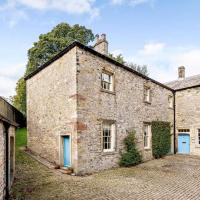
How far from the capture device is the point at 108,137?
13.9 metres

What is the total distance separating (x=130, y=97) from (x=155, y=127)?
14.1 feet

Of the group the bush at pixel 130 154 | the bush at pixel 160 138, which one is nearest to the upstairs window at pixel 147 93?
the bush at pixel 160 138

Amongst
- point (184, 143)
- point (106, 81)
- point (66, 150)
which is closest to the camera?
point (66, 150)

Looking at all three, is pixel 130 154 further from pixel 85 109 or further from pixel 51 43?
pixel 51 43

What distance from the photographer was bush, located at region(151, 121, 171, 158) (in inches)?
714

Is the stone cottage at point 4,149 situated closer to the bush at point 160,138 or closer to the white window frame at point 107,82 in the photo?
the white window frame at point 107,82

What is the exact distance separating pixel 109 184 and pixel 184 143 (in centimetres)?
1383

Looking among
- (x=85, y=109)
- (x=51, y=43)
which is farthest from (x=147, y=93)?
(x=51, y=43)

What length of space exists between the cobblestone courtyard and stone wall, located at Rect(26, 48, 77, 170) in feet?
5.21

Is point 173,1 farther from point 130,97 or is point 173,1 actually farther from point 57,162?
point 57,162

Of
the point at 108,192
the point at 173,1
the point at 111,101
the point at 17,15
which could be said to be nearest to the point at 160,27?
the point at 173,1

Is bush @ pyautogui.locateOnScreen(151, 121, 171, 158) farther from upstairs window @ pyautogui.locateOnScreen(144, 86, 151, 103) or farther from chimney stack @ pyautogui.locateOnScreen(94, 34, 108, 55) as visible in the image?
chimney stack @ pyautogui.locateOnScreen(94, 34, 108, 55)

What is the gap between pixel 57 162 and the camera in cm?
1345

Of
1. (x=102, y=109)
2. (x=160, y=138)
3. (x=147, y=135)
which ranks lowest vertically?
(x=160, y=138)
